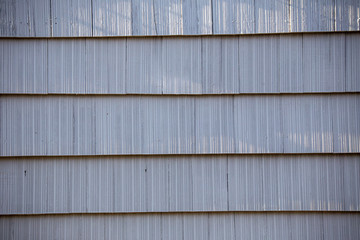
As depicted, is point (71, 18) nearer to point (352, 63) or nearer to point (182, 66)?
point (182, 66)

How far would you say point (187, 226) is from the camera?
2.14 m

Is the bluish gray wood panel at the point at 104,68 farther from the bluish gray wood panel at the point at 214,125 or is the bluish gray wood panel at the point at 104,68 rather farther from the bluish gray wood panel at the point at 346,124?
the bluish gray wood panel at the point at 346,124

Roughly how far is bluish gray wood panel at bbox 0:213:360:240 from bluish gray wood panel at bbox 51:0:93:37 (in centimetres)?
123

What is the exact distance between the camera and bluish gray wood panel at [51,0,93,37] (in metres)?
2.12

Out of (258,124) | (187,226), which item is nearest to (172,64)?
(258,124)

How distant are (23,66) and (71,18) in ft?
1.48

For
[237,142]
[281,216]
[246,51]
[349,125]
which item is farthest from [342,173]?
[246,51]

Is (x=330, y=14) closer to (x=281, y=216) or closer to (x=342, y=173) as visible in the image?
(x=342, y=173)

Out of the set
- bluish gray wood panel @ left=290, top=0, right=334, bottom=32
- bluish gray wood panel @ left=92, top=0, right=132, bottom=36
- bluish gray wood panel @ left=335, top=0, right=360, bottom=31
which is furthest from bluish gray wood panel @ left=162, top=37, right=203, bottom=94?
bluish gray wood panel @ left=335, top=0, right=360, bottom=31

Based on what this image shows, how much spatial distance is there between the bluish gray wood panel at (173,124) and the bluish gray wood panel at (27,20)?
0.43 metres

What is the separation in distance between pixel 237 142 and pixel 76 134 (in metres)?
1.07

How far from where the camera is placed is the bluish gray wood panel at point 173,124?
2111 millimetres

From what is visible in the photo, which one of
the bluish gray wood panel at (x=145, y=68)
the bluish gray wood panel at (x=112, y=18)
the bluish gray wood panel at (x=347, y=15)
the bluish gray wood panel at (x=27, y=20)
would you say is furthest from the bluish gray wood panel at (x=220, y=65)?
the bluish gray wood panel at (x=27, y=20)

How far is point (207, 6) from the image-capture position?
212 cm
